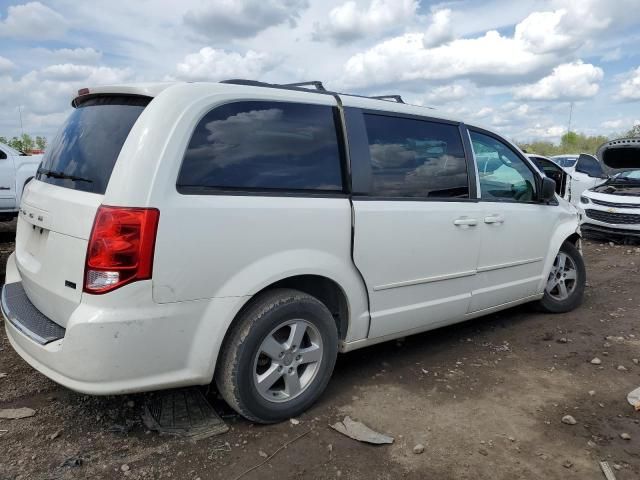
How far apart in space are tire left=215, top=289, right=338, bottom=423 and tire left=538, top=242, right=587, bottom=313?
113 inches

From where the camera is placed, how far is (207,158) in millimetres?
2643

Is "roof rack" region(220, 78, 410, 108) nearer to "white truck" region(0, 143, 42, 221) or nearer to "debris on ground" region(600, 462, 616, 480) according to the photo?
"debris on ground" region(600, 462, 616, 480)

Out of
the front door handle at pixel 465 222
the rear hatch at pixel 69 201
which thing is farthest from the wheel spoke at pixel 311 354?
the front door handle at pixel 465 222

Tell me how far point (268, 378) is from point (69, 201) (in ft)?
4.53

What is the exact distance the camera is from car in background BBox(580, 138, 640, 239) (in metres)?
8.90

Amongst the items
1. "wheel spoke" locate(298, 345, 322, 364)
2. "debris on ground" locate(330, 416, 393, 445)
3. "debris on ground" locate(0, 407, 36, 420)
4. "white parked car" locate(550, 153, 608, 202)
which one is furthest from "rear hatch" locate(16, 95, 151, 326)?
"white parked car" locate(550, 153, 608, 202)

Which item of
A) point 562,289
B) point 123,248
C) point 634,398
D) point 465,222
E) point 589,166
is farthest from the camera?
point 589,166

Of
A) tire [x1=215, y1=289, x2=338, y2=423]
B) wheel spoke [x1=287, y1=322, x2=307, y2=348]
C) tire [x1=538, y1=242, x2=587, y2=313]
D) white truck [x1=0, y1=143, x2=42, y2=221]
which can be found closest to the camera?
tire [x1=215, y1=289, x2=338, y2=423]

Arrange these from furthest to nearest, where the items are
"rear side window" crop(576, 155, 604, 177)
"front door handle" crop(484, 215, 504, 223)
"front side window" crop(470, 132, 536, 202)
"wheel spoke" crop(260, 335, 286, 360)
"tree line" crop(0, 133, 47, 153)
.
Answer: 1. "tree line" crop(0, 133, 47, 153)
2. "rear side window" crop(576, 155, 604, 177)
3. "front side window" crop(470, 132, 536, 202)
4. "front door handle" crop(484, 215, 504, 223)
5. "wheel spoke" crop(260, 335, 286, 360)

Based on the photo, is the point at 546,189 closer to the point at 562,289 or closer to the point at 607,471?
the point at 562,289

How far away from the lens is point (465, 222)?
150 inches

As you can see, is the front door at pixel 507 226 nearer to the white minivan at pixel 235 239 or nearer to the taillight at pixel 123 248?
the white minivan at pixel 235 239

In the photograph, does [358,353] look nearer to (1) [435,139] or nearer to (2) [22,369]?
(1) [435,139]

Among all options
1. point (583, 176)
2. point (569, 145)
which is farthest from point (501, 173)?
point (569, 145)
